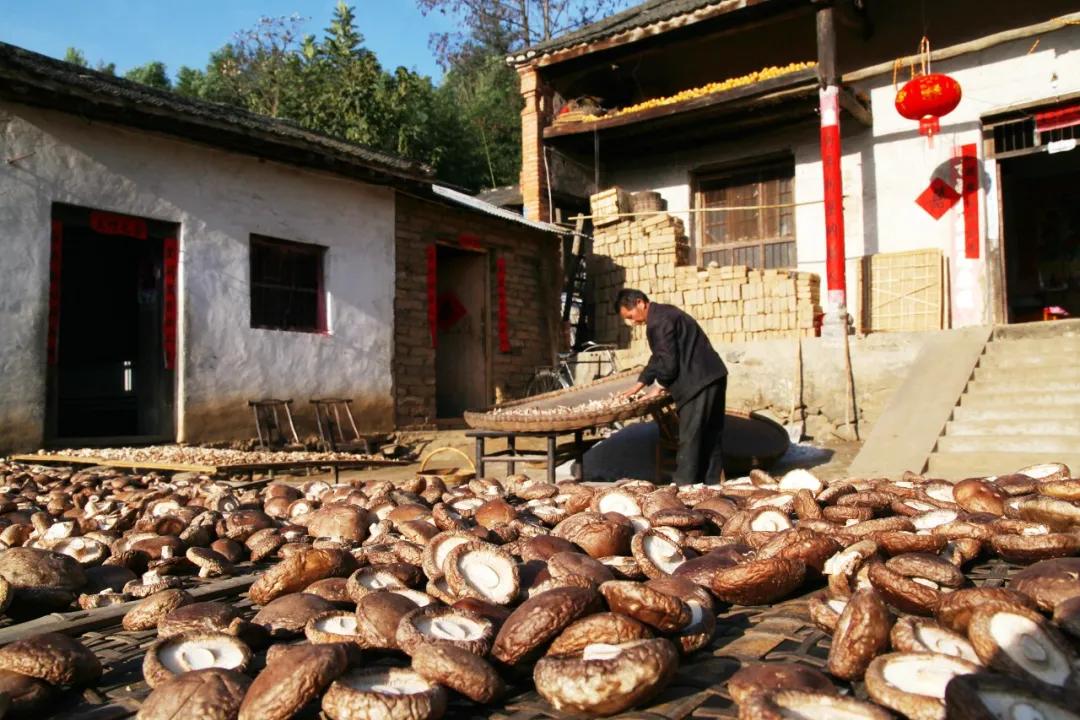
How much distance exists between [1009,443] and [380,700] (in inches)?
241

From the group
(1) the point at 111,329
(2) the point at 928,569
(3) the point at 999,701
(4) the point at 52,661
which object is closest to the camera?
(3) the point at 999,701

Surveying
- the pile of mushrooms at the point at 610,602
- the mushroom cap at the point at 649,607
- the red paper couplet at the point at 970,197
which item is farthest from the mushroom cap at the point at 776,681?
the red paper couplet at the point at 970,197

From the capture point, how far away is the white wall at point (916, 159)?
10.2 meters

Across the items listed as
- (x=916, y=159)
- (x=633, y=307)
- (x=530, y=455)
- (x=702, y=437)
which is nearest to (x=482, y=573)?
(x=633, y=307)

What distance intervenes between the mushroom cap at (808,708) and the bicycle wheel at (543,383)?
442 inches

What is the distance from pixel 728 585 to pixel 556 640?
25.8 inches

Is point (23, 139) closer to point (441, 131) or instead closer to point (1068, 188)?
point (1068, 188)

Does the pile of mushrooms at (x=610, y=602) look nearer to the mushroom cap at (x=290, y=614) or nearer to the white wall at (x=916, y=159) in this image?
the mushroom cap at (x=290, y=614)

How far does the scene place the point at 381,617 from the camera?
191 cm

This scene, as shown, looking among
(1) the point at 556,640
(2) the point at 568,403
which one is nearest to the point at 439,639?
(1) the point at 556,640

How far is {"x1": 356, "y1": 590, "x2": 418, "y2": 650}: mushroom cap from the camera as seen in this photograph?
1.87 meters

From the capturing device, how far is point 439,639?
1771mm

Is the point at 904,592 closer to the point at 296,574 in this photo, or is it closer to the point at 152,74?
the point at 296,574

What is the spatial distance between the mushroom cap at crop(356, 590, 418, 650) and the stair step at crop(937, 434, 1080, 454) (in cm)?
565
